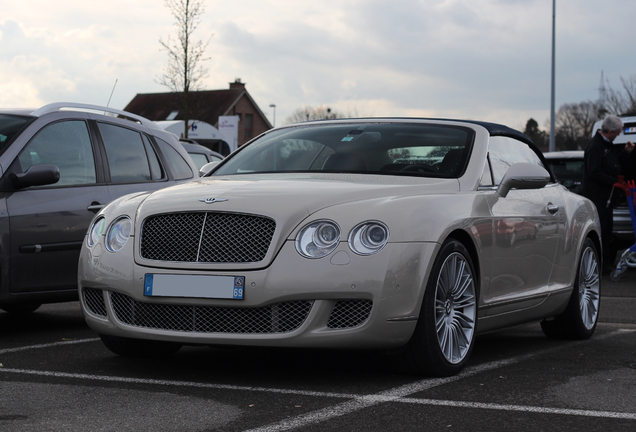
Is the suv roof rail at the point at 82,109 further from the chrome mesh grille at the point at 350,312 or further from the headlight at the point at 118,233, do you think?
the chrome mesh grille at the point at 350,312

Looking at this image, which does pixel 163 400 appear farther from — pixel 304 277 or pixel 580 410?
pixel 580 410

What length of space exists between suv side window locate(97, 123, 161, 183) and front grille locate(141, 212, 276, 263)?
2.51 m

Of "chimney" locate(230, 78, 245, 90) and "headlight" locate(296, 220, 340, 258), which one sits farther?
"chimney" locate(230, 78, 245, 90)

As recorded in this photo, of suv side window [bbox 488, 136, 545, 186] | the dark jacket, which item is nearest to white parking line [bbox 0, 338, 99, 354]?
suv side window [bbox 488, 136, 545, 186]

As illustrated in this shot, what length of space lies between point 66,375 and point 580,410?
8.79 feet

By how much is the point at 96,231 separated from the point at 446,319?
6.73 ft

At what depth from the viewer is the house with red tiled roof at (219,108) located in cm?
6588

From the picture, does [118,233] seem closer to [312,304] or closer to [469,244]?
[312,304]

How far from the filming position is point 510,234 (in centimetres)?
582

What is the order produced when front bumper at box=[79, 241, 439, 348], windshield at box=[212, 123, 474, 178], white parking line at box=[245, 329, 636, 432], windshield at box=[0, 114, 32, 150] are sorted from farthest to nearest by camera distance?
windshield at box=[0, 114, 32, 150] → windshield at box=[212, 123, 474, 178] → front bumper at box=[79, 241, 439, 348] → white parking line at box=[245, 329, 636, 432]

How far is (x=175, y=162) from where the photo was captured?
26.9 ft

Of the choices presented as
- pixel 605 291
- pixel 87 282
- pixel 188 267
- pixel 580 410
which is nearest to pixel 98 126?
pixel 87 282

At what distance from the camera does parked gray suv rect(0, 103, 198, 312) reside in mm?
6480

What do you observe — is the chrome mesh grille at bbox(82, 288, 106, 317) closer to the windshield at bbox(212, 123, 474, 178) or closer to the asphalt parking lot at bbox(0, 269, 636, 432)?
the asphalt parking lot at bbox(0, 269, 636, 432)
